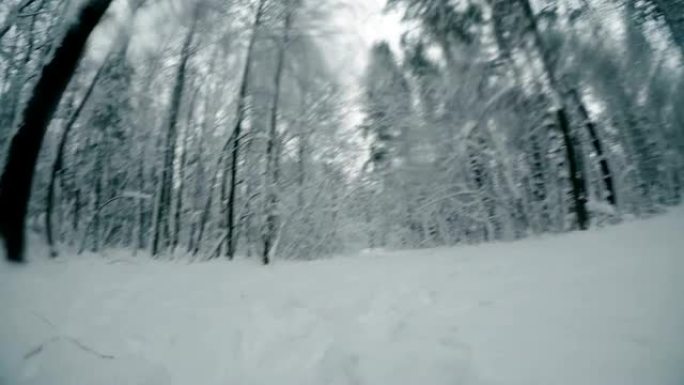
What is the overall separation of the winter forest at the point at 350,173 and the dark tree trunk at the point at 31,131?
0.02 m

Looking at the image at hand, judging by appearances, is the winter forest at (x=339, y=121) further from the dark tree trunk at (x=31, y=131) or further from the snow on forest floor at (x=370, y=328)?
the snow on forest floor at (x=370, y=328)

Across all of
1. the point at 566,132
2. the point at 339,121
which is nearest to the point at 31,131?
the point at 339,121

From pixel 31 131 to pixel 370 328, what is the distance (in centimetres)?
545

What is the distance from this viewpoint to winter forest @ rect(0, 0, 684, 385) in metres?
2.94

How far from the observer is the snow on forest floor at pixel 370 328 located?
2.27 m

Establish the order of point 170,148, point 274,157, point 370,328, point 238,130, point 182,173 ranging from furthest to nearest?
point 182,173
point 170,148
point 274,157
point 238,130
point 370,328

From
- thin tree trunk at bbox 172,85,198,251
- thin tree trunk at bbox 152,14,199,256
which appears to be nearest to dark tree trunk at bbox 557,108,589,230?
thin tree trunk at bbox 152,14,199,256

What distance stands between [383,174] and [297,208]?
6.73 meters

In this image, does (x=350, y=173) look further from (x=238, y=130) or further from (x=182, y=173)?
(x=182, y=173)

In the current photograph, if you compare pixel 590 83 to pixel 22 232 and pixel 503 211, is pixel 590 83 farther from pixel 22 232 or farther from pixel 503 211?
pixel 22 232

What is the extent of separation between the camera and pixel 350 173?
1454cm

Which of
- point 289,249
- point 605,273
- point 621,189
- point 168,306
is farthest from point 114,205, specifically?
point 621,189

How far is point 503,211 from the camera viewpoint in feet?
42.2

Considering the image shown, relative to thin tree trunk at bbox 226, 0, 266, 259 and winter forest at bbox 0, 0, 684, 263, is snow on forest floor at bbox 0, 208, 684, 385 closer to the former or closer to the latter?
winter forest at bbox 0, 0, 684, 263
